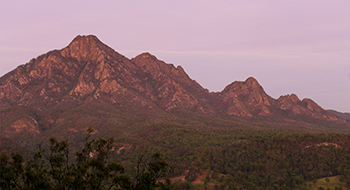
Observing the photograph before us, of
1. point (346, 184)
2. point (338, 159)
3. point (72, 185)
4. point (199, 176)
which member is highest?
point (72, 185)

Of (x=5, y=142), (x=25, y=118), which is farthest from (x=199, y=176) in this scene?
(x=25, y=118)

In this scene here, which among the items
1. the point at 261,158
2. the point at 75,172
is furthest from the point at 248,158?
the point at 75,172

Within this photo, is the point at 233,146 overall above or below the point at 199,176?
above

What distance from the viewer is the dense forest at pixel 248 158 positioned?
94.1 meters

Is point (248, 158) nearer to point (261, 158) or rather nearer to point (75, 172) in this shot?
point (261, 158)

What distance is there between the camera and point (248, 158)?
115m

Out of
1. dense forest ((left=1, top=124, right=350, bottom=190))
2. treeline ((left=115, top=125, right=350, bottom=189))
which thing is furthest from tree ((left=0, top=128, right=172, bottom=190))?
treeline ((left=115, top=125, right=350, bottom=189))

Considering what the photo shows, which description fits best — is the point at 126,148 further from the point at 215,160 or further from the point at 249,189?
the point at 249,189

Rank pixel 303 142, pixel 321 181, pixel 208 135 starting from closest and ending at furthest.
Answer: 1. pixel 321 181
2. pixel 303 142
3. pixel 208 135

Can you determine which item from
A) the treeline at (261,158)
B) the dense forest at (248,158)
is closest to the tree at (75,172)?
the dense forest at (248,158)

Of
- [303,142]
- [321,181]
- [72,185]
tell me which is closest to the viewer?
[72,185]

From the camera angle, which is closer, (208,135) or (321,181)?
(321,181)

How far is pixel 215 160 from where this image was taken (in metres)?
118

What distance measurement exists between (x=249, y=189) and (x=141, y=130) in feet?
341
